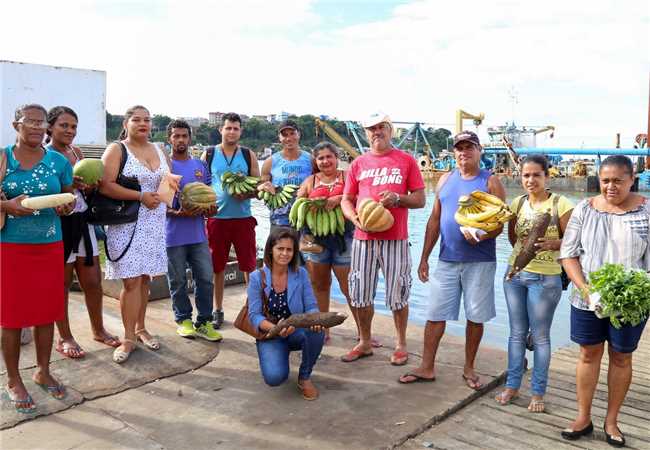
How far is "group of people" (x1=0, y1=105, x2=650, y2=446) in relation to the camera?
3.35 m

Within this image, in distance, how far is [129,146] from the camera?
4.35m

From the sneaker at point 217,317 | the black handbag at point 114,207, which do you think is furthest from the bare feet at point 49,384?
the sneaker at point 217,317

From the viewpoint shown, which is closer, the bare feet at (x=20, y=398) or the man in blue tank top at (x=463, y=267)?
the bare feet at (x=20, y=398)

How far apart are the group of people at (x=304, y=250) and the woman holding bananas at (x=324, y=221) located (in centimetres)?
2

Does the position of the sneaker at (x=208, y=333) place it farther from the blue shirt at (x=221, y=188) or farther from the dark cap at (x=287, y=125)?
the dark cap at (x=287, y=125)

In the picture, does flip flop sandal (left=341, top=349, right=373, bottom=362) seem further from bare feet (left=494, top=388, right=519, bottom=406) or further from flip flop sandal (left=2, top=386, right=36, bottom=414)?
flip flop sandal (left=2, top=386, right=36, bottom=414)

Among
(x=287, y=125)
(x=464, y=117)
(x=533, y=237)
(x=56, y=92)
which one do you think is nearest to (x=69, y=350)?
(x=287, y=125)

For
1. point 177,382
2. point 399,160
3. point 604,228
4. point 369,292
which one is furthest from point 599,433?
point 177,382

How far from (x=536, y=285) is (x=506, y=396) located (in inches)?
32.3

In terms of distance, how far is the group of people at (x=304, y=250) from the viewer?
3.35 m

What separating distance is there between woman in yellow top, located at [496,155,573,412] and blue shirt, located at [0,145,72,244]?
3075 mm

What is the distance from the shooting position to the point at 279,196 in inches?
197

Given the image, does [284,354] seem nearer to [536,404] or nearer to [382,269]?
[382,269]

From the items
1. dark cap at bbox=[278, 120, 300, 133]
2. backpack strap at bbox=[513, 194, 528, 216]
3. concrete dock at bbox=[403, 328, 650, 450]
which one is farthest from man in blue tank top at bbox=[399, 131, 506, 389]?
dark cap at bbox=[278, 120, 300, 133]
